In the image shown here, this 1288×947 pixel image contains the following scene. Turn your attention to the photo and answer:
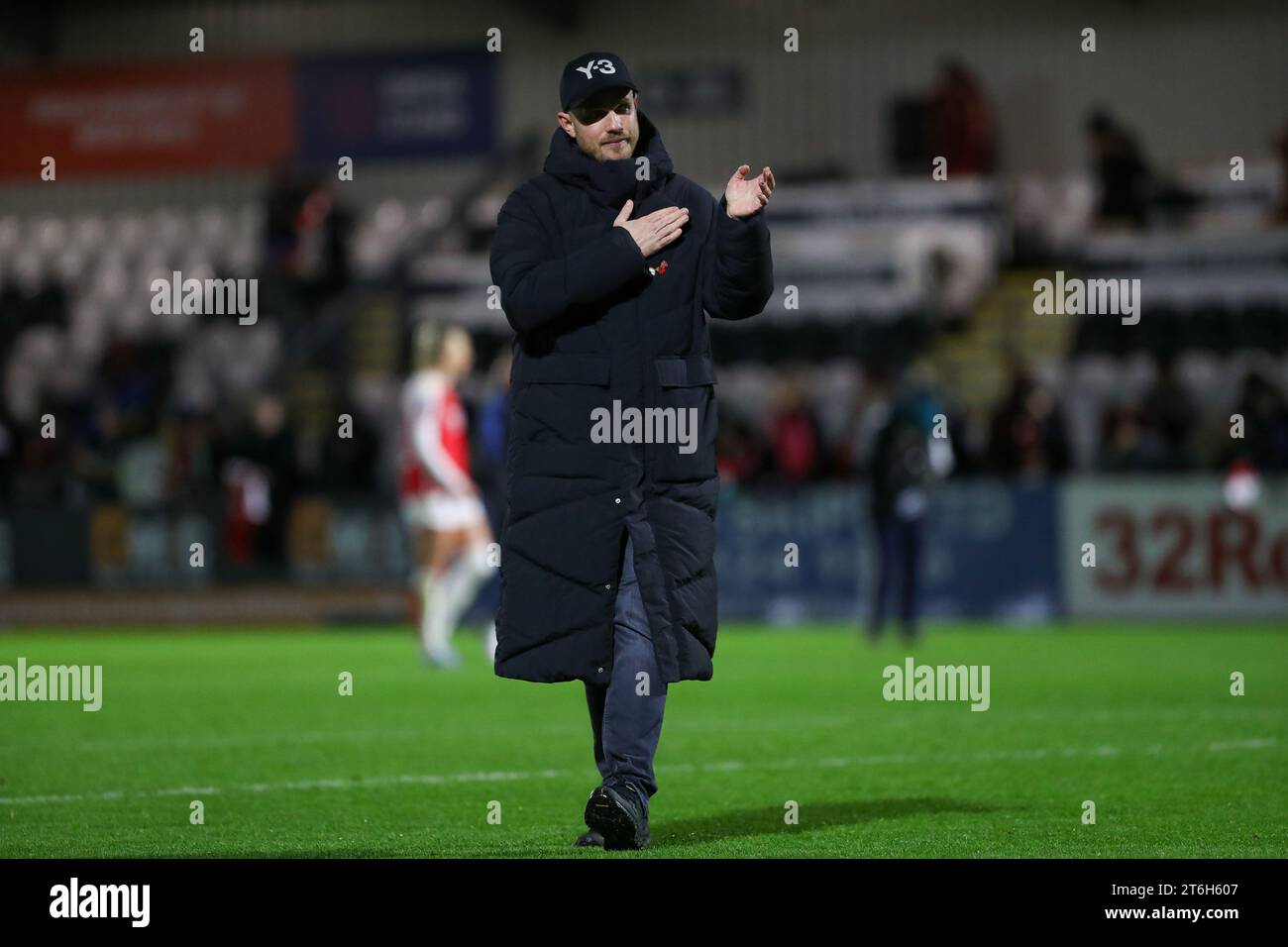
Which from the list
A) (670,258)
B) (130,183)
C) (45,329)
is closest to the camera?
(670,258)

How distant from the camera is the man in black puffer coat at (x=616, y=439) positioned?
22.5ft

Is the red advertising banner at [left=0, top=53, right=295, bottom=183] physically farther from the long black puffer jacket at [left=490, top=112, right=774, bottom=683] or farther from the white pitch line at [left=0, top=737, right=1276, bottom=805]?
the long black puffer jacket at [left=490, top=112, right=774, bottom=683]

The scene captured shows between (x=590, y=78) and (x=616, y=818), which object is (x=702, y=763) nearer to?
(x=616, y=818)

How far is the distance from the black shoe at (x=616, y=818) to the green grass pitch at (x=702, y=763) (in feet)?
0.34

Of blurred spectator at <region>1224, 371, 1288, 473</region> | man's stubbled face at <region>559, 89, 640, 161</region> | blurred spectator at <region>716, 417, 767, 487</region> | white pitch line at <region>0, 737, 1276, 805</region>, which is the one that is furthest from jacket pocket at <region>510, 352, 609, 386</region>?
blurred spectator at <region>716, 417, 767, 487</region>

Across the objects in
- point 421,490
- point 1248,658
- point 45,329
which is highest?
point 45,329

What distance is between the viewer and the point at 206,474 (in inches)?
975

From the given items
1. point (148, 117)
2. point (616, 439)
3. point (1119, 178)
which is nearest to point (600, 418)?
point (616, 439)

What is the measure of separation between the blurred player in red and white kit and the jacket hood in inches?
372

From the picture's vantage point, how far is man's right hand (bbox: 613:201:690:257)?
22.4 feet

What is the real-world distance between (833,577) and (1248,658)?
6.39 metres
